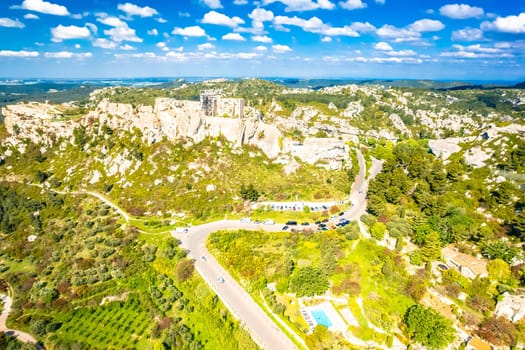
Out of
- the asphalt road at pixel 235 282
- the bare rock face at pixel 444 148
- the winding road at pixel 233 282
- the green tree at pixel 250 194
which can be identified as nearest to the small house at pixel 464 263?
the asphalt road at pixel 235 282

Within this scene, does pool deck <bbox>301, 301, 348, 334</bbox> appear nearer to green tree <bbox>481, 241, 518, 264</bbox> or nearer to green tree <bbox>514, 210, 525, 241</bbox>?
green tree <bbox>481, 241, 518, 264</bbox>

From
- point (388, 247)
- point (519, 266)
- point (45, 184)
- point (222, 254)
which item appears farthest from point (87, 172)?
point (519, 266)

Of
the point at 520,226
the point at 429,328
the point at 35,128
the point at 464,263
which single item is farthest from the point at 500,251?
the point at 35,128

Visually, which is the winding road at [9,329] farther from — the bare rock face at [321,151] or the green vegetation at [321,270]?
the bare rock face at [321,151]

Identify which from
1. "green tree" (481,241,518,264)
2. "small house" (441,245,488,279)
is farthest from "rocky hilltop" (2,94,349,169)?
"green tree" (481,241,518,264)

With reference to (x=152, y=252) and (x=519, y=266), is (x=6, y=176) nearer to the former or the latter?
(x=152, y=252)

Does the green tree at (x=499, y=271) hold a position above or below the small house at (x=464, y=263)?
above

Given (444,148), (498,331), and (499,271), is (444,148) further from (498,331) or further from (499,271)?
(498,331)
